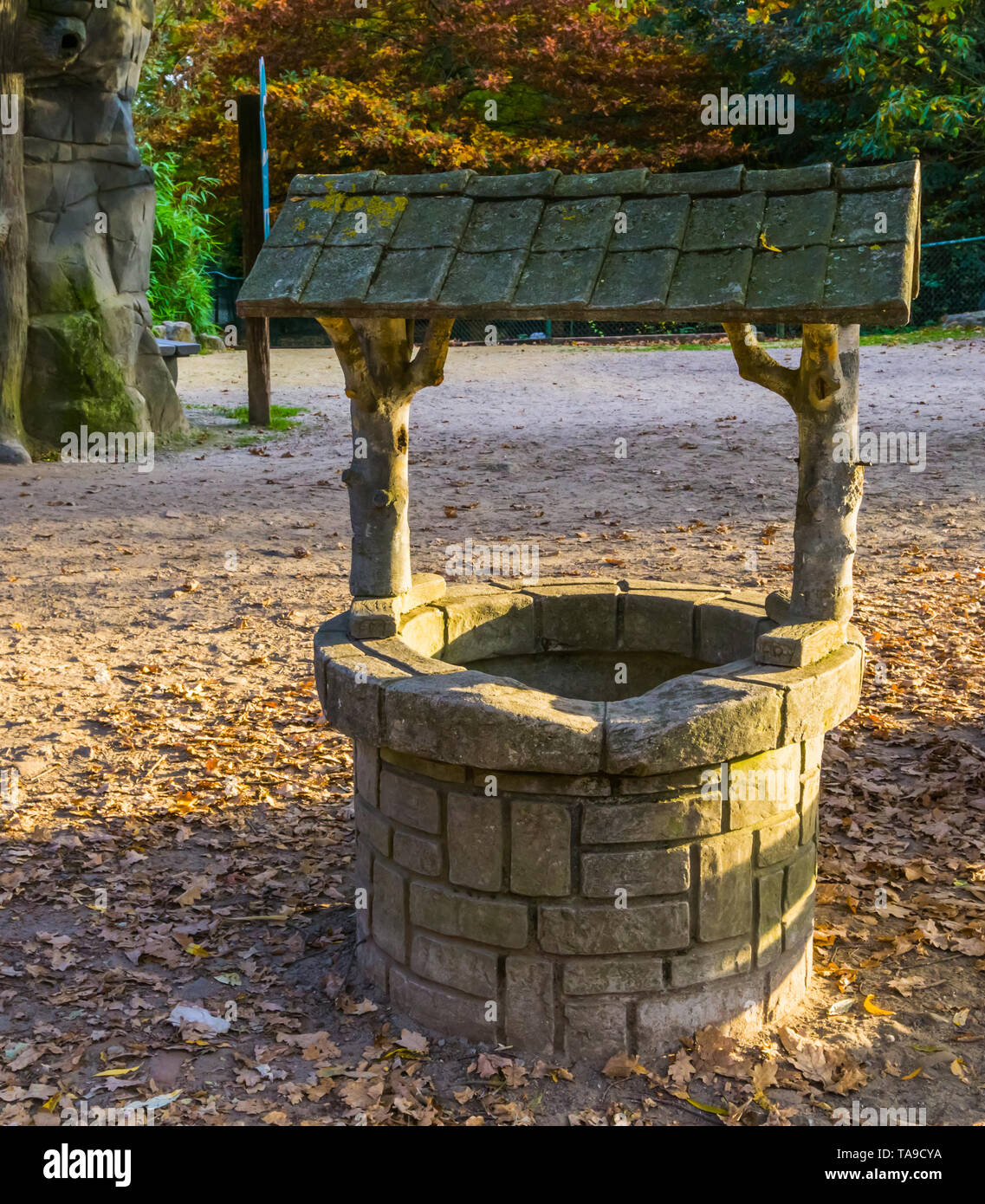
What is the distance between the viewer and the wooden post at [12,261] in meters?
9.68

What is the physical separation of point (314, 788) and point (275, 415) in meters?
8.31

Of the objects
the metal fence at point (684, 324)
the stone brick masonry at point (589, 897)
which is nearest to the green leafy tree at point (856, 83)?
the metal fence at point (684, 324)

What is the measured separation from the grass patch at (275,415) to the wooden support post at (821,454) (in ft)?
30.0

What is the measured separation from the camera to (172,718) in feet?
17.9

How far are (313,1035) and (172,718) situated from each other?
240 centimetres

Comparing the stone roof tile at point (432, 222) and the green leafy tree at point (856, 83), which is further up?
the green leafy tree at point (856, 83)

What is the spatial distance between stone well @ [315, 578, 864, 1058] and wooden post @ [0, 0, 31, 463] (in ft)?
24.6

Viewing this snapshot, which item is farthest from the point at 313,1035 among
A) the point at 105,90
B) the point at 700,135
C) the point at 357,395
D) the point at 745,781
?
the point at 700,135

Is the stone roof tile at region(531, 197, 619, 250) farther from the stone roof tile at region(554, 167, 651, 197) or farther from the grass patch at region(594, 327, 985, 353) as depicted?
the grass patch at region(594, 327, 985, 353)

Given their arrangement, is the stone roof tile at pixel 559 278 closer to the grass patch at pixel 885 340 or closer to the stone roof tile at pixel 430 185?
the stone roof tile at pixel 430 185

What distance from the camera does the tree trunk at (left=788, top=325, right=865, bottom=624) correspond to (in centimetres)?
321

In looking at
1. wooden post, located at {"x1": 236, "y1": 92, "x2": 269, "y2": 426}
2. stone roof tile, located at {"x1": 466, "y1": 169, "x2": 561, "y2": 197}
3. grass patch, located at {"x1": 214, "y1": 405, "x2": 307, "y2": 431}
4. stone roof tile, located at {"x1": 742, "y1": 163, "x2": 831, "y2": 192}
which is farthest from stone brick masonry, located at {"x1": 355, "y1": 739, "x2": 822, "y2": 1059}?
grass patch, located at {"x1": 214, "y1": 405, "x2": 307, "y2": 431}

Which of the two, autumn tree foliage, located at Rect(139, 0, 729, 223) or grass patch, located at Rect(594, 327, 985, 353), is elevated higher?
autumn tree foliage, located at Rect(139, 0, 729, 223)

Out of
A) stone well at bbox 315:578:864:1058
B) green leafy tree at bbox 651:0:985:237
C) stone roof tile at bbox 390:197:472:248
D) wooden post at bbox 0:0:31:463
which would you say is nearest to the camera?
stone well at bbox 315:578:864:1058
